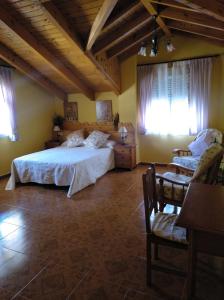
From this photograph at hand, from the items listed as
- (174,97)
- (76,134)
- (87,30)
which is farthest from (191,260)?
(76,134)

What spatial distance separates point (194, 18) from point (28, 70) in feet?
11.2

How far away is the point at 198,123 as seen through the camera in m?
4.72

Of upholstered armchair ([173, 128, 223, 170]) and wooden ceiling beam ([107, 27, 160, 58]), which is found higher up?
wooden ceiling beam ([107, 27, 160, 58])

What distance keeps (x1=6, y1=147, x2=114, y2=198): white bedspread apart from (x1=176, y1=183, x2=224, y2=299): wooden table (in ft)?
8.25

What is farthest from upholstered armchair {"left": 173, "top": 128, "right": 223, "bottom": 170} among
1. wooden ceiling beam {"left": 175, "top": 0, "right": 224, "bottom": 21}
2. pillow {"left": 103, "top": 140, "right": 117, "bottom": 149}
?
wooden ceiling beam {"left": 175, "top": 0, "right": 224, "bottom": 21}

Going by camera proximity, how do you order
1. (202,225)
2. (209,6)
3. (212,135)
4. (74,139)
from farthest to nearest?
(74,139), (212,135), (209,6), (202,225)

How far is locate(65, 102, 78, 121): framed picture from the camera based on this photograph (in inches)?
235

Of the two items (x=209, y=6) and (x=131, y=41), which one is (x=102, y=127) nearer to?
(x=131, y=41)

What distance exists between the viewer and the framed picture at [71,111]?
235 inches

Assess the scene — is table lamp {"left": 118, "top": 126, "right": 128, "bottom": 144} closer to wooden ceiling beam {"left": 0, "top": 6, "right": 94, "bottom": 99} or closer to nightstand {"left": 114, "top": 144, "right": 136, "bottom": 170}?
nightstand {"left": 114, "top": 144, "right": 136, "bottom": 170}

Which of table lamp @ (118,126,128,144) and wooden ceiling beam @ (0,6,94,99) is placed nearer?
wooden ceiling beam @ (0,6,94,99)

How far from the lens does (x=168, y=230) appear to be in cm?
174

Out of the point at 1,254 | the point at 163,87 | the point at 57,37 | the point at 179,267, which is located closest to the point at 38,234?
the point at 1,254

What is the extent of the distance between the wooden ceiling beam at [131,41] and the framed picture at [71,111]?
73.0 inches
